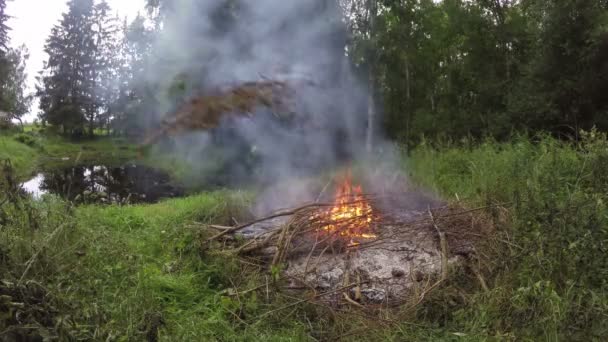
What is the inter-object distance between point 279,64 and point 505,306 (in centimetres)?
459

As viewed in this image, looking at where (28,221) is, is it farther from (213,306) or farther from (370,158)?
(370,158)

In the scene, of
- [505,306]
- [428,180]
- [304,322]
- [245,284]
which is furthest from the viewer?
[428,180]

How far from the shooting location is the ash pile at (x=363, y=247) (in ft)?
12.3

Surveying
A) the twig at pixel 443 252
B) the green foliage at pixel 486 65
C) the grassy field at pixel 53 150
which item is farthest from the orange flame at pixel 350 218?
the grassy field at pixel 53 150

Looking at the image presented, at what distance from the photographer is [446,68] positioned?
17.4m

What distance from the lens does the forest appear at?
118 inches

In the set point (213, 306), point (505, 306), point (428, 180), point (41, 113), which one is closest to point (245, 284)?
point (213, 306)

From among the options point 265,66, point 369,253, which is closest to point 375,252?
point 369,253

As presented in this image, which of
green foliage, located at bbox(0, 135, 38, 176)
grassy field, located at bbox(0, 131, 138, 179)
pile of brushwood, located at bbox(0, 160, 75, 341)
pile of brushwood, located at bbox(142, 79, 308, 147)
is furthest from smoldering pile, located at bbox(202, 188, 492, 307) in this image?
green foliage, located at bbox(0, 135, 38, 176)

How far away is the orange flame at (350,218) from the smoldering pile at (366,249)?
0.01 meters

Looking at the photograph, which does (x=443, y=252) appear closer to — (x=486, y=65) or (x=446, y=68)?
(x=486, y=65)

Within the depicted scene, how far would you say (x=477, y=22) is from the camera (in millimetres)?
16047

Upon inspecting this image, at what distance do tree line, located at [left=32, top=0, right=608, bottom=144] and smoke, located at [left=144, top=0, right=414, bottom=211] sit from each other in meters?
0.11

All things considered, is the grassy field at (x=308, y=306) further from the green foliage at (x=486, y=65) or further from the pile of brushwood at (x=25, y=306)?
the green foliage at (x=486, y=65)
